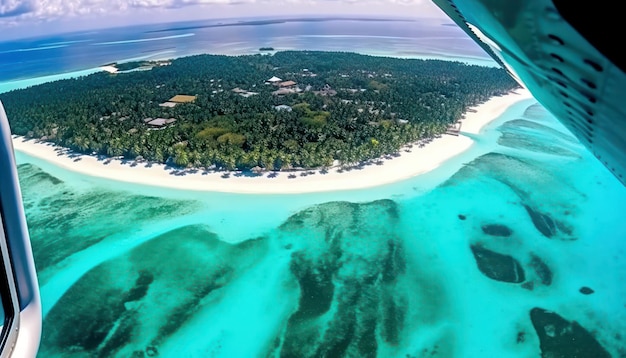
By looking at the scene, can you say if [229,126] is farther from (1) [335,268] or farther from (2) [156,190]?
(1) [335,268]

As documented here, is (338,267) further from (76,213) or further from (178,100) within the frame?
(178,100)

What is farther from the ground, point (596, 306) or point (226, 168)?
point (226, 168)

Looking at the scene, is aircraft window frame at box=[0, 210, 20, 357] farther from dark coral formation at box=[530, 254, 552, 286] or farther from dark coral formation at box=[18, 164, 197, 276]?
dark coral formation at box=[530, 254, 552, 286]

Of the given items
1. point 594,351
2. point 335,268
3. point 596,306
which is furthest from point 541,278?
point 335,268

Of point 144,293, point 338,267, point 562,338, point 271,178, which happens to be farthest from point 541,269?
point 144,293

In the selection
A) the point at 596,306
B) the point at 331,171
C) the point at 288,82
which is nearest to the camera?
the point at 596,306

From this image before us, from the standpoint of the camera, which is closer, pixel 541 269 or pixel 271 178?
pixel 541 269
